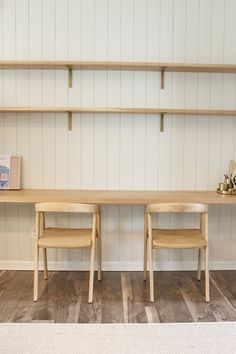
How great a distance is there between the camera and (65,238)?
9.77 ft

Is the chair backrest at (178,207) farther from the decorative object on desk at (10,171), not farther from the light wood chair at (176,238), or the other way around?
the decorative object on desk at (10,171)

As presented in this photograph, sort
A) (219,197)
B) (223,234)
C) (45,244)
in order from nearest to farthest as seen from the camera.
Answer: (45,244) < (219,197) < (223,234)

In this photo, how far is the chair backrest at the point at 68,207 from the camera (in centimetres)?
289

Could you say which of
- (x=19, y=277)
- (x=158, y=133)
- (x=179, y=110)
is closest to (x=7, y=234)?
(x=19, y=277)

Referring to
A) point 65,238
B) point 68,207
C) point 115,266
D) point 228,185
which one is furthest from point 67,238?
point 228,185

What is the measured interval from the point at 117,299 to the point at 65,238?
Answer: 61 cm

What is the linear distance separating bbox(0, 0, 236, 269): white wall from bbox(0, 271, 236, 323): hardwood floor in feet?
0.71

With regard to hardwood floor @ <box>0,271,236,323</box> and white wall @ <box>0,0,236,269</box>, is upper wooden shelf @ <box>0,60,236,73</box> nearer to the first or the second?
white wall @ <box>0,0,236,269</box>

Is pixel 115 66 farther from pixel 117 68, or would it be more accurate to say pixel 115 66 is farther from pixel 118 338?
pixel 118 338

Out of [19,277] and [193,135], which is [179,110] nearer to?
[193,135]

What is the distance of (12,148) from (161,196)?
4.69ft

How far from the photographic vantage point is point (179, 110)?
11.1 feet

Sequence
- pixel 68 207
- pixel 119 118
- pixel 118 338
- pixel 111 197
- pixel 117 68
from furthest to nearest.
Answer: pixel 119 118 < pixel 117 68 < pixel 111 197 < pixel 68 207 < pixel 118 338

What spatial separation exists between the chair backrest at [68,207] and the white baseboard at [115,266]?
894mm
